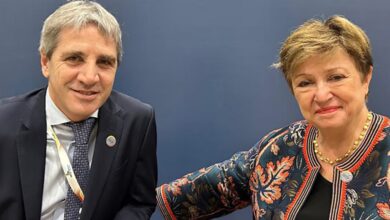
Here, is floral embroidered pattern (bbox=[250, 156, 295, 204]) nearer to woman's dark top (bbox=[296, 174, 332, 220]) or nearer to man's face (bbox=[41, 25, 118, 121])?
woman's dark top (bbox=[296, 174, 332, 220])

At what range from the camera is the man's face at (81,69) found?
1.30 m

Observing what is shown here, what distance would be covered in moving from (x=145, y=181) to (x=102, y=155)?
0.19 m

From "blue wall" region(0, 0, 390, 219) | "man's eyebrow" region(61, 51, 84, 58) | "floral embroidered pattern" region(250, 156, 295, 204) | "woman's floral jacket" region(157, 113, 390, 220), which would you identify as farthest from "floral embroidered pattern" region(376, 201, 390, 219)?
"man's eyebrow" region(61, 51, 84, 58)

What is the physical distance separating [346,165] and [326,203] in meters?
0.12

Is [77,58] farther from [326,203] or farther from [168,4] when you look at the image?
[326,203]

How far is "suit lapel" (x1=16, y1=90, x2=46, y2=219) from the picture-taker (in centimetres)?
133

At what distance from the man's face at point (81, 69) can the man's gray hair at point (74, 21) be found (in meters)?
0.01

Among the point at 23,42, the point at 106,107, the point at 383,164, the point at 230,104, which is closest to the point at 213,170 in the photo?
the point at 230,104

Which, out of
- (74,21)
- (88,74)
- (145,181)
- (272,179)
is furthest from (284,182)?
(74,21)

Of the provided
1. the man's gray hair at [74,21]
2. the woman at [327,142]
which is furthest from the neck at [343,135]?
the man's gray hair at [74,21]

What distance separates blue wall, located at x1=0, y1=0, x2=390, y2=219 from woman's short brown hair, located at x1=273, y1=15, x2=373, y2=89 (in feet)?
1.53

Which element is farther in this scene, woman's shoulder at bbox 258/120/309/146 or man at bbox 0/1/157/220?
woman's shoulder at bbox 258/120/309/146

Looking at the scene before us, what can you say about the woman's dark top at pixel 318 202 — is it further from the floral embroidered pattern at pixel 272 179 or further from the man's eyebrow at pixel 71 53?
the man's eyebrow at pixel 71 53

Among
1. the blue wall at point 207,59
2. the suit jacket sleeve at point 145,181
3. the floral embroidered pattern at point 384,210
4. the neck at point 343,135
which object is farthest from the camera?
the blue wall at point 207,59
